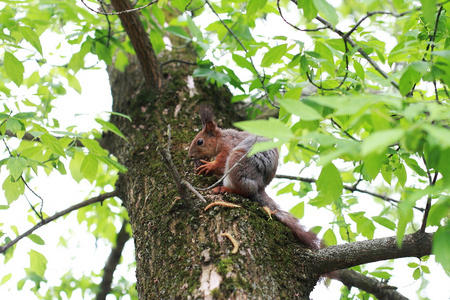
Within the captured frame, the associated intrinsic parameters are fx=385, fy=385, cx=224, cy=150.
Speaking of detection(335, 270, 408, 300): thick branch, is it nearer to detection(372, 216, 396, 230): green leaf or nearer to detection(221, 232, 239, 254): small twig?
detection(372, 216, 396, 230): green leaf

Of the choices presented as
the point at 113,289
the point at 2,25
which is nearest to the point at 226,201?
the point at 2,25

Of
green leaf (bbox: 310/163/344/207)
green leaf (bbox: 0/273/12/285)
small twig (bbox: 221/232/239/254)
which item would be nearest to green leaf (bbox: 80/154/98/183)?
small twig (bbox: 221/232/239/254)

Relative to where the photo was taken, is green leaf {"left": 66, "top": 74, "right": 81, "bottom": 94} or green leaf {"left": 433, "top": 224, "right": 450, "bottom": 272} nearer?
green leaf {"left": 433, "top": 224, "right": 450, "bottom": 272}

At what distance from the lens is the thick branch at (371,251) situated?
6.99 ft

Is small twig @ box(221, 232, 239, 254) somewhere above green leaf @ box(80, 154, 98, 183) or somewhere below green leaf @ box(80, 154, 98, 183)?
below

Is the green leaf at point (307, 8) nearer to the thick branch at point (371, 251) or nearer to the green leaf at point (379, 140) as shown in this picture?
the green leaf at point (379, 140)

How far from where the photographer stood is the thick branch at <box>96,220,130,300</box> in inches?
214

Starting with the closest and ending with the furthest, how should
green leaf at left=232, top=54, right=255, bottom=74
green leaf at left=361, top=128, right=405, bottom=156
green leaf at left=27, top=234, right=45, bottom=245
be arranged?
green leaf at left=361, top=128, right=405, bottom=156, green leaf at left=27, top=234, right=45, bottom=245, green leaf at left=232, top=54, right=255, bottom=74

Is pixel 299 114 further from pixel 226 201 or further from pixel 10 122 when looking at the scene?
pixel 10 122

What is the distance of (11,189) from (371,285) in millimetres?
2672

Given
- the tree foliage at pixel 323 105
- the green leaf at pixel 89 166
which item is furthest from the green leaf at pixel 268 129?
the green leaf at pixel 89 166

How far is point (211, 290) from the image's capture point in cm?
199

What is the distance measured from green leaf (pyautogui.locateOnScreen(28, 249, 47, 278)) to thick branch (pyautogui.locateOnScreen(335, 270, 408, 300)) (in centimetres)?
259

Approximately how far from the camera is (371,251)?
2.26 metres
